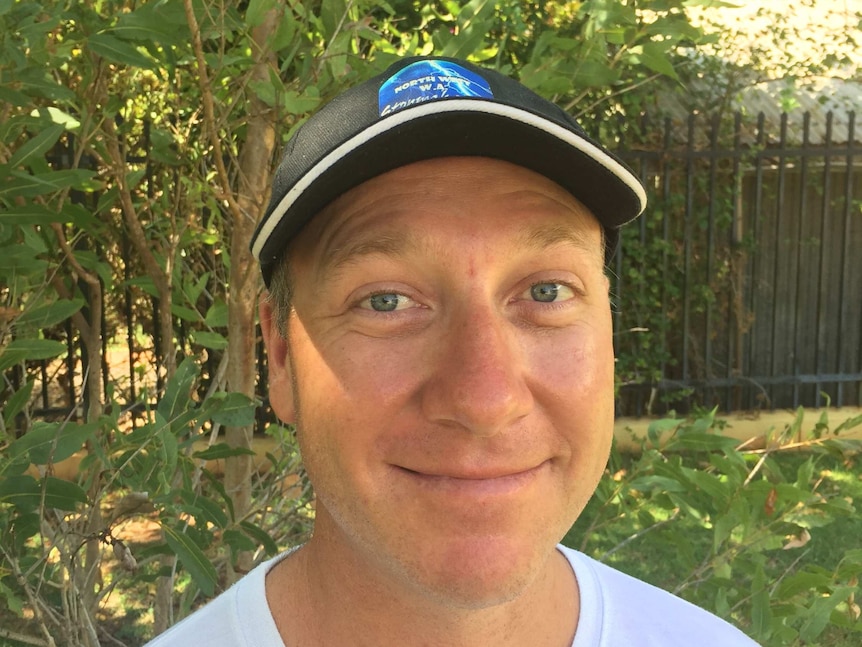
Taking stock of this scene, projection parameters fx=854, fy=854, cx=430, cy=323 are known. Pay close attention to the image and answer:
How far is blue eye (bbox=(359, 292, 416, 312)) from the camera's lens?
131cm

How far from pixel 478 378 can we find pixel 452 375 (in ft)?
0.13

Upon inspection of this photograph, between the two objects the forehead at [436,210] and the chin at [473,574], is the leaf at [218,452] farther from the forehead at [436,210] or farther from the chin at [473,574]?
the chin at [473,574]

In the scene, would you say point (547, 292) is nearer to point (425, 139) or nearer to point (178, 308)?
point (425, 139)

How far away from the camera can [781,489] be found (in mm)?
2369

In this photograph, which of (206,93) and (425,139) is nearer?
(425,139)

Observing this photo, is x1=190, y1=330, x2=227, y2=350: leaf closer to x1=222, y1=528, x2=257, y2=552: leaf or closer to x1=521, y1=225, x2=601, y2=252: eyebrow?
x1=222, y1=528, x2=257, y2=552: leaf

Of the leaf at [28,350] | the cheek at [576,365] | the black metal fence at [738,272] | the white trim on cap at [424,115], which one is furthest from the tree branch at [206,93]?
the black metal fence at [738,272]

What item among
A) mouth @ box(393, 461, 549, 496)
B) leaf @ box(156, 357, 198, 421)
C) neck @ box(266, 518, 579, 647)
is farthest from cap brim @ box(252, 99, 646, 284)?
leaf @ box(156, 357, 198, 421)

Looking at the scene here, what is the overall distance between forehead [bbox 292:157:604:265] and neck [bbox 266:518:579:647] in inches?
19.9

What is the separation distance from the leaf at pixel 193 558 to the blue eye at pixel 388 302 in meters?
0.97

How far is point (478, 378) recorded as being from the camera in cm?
123

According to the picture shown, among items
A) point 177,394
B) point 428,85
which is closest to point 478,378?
point 428,85

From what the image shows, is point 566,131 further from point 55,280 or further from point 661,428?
point 55,280

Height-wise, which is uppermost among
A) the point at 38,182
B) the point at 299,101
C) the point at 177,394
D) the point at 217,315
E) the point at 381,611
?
the point at 299,101
